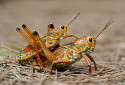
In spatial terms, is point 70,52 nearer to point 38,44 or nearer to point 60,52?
point 60,52

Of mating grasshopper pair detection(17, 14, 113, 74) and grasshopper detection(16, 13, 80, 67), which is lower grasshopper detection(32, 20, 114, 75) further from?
grasshopper detection(16, 13, 80, 67)

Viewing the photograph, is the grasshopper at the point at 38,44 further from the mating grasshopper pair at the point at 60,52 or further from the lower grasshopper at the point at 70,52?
the lower grasshopper at the point at 70,52

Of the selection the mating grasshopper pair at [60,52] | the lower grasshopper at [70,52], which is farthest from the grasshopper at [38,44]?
the lower grasshopper at [70,52]

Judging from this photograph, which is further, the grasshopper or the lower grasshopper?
the grasshopper

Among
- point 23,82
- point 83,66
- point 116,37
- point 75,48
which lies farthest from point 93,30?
point 23,82

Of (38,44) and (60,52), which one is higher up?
(38,44)

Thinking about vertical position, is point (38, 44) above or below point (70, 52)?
above

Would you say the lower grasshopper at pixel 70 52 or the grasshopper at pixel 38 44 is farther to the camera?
the grasshopper at pixel 38 44

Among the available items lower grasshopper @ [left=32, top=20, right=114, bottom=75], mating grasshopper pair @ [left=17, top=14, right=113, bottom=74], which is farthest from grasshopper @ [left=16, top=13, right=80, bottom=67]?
lower grasshopper @ [left=32, top=20, right=114, bottom=75]

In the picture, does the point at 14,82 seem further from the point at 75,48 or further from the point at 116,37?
the point at 116,37

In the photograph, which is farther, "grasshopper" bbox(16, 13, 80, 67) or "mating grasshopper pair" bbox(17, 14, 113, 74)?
"grasshopper" bbox(16, 13, 80, 67)

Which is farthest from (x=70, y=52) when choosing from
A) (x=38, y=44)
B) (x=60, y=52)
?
(x=38, y=44)
